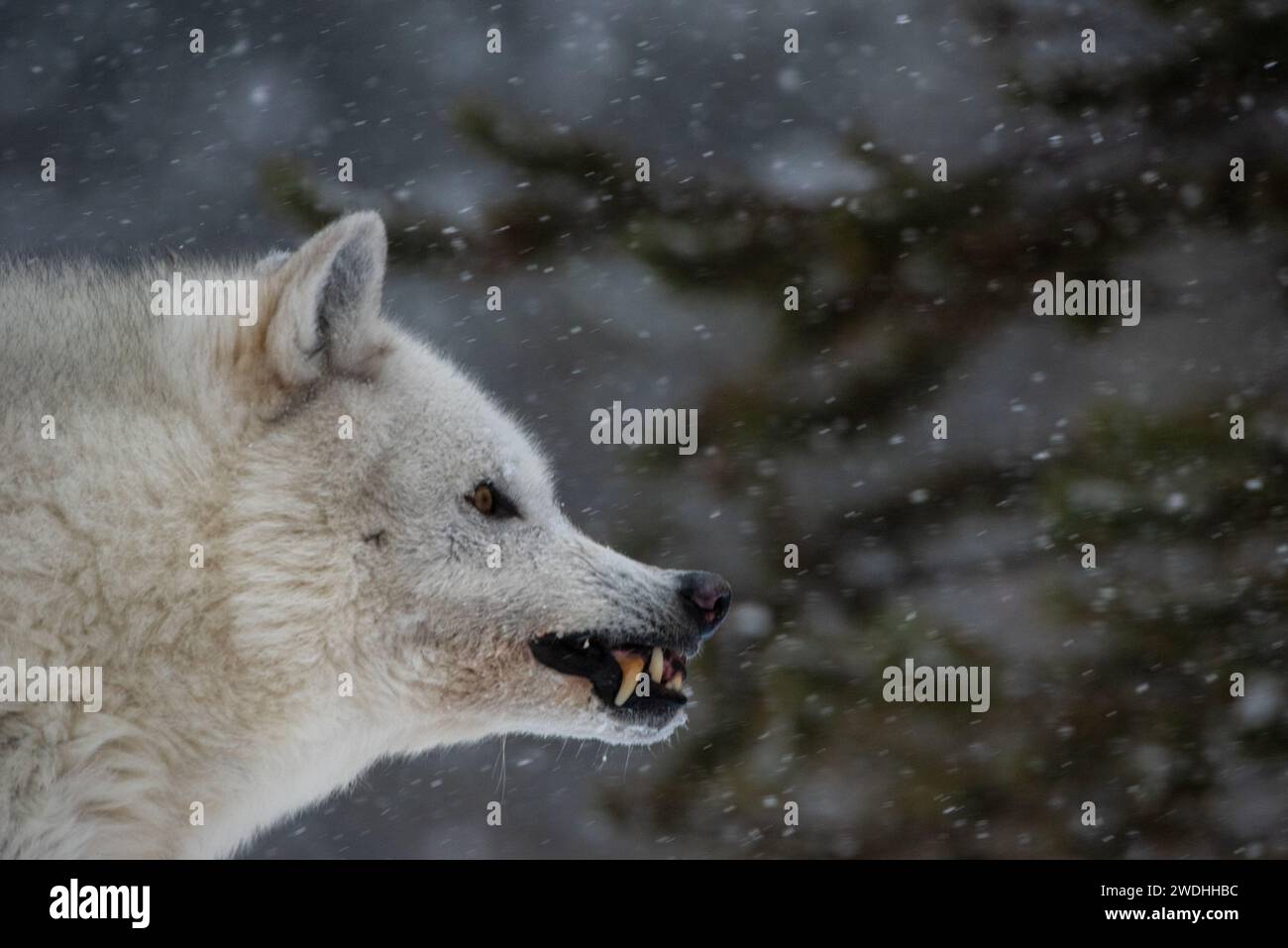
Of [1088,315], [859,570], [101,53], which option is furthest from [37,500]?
[1088,315]

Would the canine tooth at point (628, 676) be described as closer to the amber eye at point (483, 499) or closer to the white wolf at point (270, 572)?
the white wolf at point (270, 572)

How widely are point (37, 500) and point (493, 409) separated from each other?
1148mm

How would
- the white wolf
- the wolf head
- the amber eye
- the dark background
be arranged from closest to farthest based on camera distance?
the white wolf, the wolf head, the amber eye, the dark background

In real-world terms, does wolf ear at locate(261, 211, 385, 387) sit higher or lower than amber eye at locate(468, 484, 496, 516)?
higher

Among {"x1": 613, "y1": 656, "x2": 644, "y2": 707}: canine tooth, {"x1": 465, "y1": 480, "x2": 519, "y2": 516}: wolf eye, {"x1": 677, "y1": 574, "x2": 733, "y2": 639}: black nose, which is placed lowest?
{"x1": 613, "y1": 656, "x2": 644, "y2": 707}: canine tooth

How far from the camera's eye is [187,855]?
2.89 meters

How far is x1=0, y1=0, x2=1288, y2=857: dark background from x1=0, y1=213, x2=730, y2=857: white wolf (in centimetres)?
214

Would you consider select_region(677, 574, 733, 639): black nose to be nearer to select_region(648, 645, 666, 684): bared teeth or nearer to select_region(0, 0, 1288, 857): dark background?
select_region(648, 645, 666, 684): bared teeth

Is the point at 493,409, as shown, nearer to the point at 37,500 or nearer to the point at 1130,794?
the point at 37,500

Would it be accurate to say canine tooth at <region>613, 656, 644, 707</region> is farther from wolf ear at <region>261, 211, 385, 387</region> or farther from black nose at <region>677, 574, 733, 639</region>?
wolf ear at <region>261, 211, 385, 387</region>

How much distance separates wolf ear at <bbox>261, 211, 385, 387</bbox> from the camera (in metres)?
2.94

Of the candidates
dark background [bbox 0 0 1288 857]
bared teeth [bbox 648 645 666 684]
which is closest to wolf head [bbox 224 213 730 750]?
bared teeth [bbox 648 645 666 684]

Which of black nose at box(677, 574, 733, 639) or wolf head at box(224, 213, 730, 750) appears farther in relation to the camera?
black nose at box(677, 574, 733, 639)

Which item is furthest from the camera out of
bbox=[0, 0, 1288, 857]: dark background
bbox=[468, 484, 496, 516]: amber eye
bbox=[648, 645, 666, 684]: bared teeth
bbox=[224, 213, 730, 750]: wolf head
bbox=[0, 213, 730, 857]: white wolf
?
bbox=[0, 0, 1288, 857]: dark background
